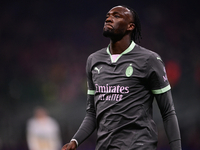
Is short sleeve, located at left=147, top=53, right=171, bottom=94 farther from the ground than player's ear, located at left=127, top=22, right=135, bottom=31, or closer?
closer

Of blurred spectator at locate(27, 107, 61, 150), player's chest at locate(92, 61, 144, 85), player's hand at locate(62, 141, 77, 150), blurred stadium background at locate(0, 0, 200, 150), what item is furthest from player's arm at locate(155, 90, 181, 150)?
blurred stadium background at locate(0, 0, 200, 150)

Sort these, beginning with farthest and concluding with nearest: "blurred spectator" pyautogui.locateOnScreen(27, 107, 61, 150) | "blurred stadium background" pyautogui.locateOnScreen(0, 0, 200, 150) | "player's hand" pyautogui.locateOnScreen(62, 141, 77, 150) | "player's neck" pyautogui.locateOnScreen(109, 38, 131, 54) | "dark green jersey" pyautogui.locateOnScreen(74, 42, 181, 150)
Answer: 1. "blurred stadium background" pyautogui.locateOnScreen(0, 0, 200, 150)
2. "blurred spectator" pyautogui.locateOnScreen(27, 107, 61, 150)
3. "player's neck" pyautogui.locateOnScreen(109, 38, 131, 54)
4. "player's hand" pyautogui.locateOnScreen(62, 141, 77, 150)
5. "dark green jersey" pyautogui.locateOnScreen(74, 42, 181, 150)

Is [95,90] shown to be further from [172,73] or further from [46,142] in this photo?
[172,73]

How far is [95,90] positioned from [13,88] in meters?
4.60

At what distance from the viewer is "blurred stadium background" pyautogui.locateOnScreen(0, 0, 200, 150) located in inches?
250

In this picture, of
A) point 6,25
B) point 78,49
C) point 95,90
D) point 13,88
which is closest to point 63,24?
point 78,49

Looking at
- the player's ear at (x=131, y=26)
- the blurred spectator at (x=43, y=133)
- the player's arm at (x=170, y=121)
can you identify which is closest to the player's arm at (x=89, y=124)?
the player's ear at (x=131, y=26)

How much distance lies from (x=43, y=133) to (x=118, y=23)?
370 centimetres

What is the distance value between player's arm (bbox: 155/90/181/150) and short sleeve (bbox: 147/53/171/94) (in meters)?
0.04

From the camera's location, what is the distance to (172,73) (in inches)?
252

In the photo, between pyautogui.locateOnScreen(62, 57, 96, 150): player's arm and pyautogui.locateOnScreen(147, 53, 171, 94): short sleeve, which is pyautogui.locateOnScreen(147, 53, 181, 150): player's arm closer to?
pyautogui.locateOnScreen(147, 53, 171, 94): short sleeve

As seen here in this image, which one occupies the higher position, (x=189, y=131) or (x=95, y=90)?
(x=95, y=90)

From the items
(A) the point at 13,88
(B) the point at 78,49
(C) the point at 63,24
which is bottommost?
(A) the point at 13,88

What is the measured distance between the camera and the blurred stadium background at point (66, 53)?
20.8 ft
